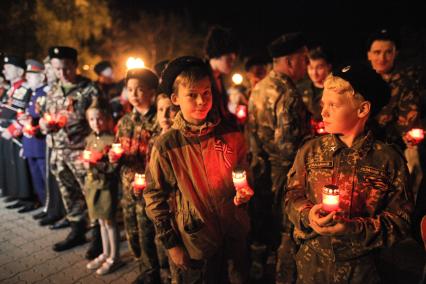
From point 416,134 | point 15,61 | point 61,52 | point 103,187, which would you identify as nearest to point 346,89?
point 416,134

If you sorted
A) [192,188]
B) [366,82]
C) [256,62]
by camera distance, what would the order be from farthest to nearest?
1. [256,62]
2. [192,188]
3. [366,82]

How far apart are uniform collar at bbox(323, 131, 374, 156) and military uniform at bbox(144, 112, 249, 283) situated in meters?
0.80

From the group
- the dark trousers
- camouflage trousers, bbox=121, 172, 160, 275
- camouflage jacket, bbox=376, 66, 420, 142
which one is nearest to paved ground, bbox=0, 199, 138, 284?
camouflage trousers, bbox=121, 172, 160, 275

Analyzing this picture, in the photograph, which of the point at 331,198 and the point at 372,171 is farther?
the point at 372,171

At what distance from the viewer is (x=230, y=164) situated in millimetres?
2723

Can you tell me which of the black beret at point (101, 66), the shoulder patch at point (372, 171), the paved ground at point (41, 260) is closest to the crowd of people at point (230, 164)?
the shoulder patch at point (372, 171)

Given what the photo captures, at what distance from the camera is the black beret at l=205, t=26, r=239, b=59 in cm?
566

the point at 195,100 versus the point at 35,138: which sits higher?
the point at 195,100

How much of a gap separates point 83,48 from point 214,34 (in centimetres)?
1728

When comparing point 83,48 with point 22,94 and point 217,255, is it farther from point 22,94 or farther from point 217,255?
point 217,255

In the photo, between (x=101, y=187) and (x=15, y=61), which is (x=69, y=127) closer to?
(x=101, y=187)

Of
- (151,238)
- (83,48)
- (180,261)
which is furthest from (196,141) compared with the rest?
(83,48)

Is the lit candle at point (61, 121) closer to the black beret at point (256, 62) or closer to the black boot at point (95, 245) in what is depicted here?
the black boot at point (95, 245)

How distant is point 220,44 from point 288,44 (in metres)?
1.97
